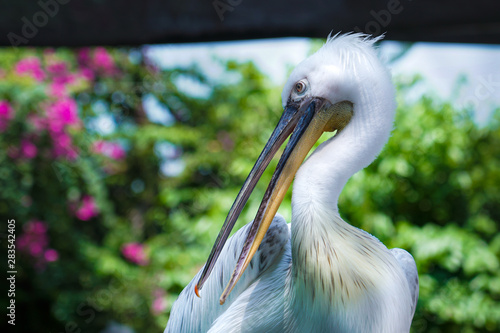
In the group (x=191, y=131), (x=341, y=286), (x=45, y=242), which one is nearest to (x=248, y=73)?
(x=191, y=131)

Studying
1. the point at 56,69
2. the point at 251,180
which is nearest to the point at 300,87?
the point at 251,180

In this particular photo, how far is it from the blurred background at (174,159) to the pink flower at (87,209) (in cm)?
1

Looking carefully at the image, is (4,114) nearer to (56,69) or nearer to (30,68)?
(30,68)

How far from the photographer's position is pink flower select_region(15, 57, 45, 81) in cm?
378

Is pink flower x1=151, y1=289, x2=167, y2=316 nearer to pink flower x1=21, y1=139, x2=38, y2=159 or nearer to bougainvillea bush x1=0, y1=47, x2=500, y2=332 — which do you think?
bougainvillea bush x1=0, y1=47, x2=500, y2=332

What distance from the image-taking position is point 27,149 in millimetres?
3598

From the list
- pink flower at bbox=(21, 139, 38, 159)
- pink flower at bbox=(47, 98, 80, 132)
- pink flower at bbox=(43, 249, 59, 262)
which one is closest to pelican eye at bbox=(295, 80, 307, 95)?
→ pink flower at bbox=(47, 98, 80, 132)

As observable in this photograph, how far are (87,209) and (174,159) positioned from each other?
94cm

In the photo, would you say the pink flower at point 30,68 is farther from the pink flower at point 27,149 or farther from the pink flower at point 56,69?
the pink flower at point 27,149

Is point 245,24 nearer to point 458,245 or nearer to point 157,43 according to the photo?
point 157,43

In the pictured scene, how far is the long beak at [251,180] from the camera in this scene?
1330 mm

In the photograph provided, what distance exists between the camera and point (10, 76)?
3703 millimetres

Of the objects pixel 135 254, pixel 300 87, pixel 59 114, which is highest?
pixel 59 114

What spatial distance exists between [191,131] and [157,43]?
206 centimetres
